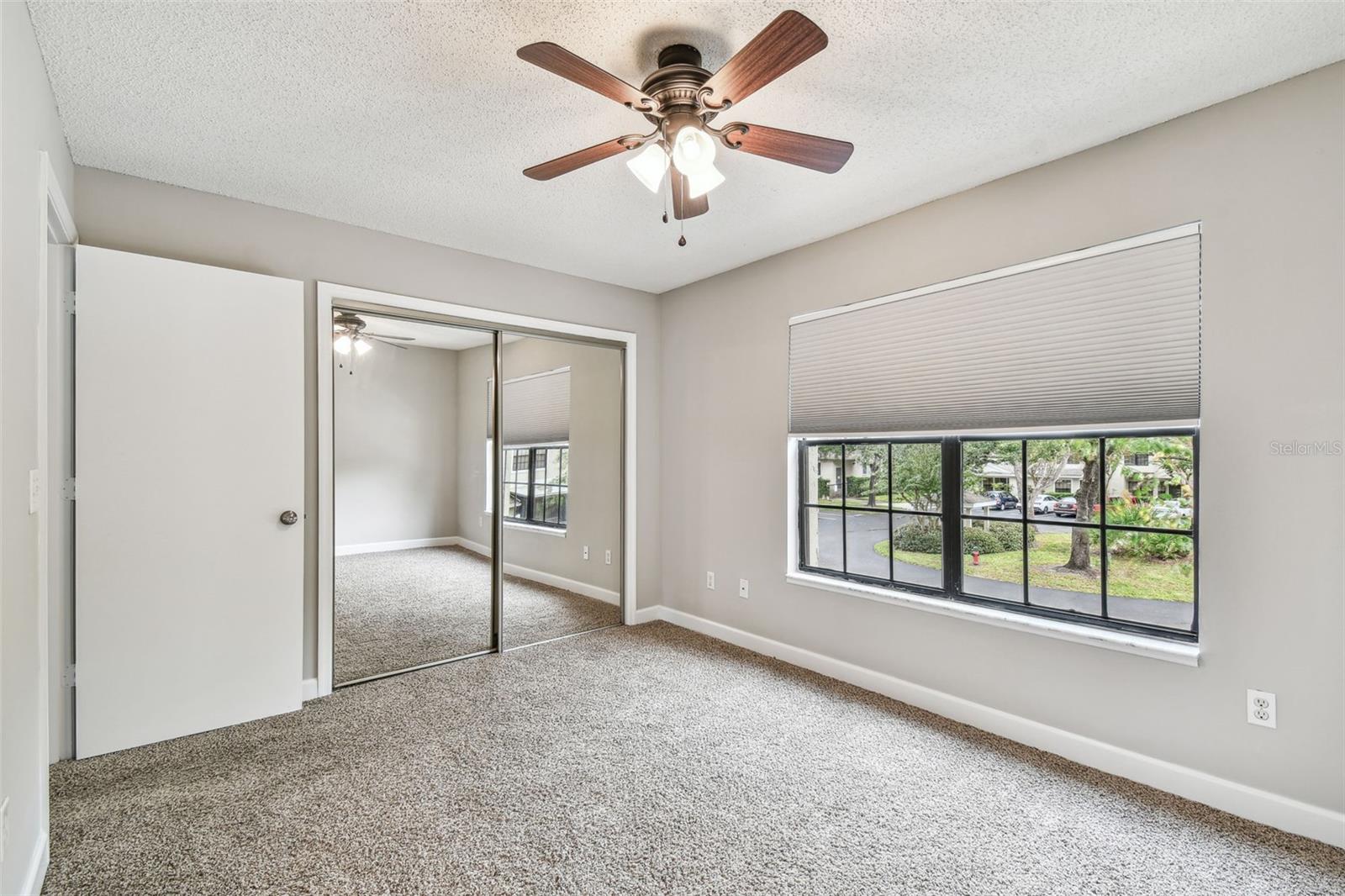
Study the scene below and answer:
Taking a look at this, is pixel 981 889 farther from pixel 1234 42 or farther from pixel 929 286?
pixel 1234 42

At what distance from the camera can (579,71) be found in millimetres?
1611

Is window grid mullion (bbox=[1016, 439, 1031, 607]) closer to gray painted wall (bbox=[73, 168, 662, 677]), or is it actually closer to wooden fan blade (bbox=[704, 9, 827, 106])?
wooden fan blade (bbox=[704, 9, 827, 106])

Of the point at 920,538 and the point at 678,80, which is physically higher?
the point at 678,80

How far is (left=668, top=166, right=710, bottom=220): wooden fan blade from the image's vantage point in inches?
86.4

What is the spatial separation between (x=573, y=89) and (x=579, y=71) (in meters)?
0.58

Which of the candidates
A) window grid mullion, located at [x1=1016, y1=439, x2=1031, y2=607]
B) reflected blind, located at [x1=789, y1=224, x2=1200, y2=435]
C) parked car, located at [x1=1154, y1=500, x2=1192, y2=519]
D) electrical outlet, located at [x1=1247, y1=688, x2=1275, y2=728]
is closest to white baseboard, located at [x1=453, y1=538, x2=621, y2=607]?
reflected blind, located at [x1=789, y1=224, x2=1200, y2=435]

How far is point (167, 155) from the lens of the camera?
8.51ft

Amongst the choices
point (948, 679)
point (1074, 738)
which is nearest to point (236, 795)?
point (948, 679)

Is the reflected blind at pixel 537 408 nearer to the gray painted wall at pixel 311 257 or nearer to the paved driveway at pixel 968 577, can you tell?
the gray painted wall at pixel 311 257

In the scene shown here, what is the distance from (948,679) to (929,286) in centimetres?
192

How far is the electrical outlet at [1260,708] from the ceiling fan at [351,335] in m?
4.18

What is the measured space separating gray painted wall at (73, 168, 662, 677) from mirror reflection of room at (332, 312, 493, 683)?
6.3 inches

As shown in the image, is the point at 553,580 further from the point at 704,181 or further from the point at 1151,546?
the point at 1151,546

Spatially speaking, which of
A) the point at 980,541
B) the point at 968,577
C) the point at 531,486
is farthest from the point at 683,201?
the point at 531,486
